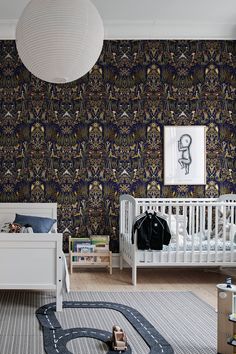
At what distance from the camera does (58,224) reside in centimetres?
607

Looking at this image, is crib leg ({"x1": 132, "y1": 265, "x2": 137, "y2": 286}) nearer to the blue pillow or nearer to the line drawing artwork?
the blue pillow

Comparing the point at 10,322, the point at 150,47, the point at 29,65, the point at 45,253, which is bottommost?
the point at 10,322

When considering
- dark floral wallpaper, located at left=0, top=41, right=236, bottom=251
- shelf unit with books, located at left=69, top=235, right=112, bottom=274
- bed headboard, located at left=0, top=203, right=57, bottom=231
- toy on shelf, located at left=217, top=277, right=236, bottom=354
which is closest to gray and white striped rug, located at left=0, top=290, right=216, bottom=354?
toy on shelf, located at left=217, top=277, right=236, bottom=354

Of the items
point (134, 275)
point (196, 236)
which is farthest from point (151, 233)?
point (196, 236)

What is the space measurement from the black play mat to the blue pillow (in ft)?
3.50

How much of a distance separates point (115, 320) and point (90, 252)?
194 centimetres

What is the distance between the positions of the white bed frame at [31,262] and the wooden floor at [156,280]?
2.82 feet

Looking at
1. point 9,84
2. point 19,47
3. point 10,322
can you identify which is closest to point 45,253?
point 10,322

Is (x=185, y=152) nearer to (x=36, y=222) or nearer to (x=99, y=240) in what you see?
(x=99, y=240)

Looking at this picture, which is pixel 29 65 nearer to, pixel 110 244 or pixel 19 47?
pixel 19 47

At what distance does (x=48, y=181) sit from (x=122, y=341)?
120 inches

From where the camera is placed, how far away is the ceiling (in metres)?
5.36

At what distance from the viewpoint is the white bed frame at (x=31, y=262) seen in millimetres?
4164

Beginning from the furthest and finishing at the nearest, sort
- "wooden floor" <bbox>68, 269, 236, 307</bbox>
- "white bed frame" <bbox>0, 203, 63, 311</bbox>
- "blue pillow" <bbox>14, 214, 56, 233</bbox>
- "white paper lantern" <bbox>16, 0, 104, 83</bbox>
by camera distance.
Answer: "blue pillow" <bbox>14, 214, 56, 233</bbox>, "wooden floor" <bbox>68, 269, 236, 307</bbox>, "white bed frame" <bbox>0, 203, 63, 311</bbox>, "white paper lantern" <bbox>16, 0, 104, 83</bbox>
